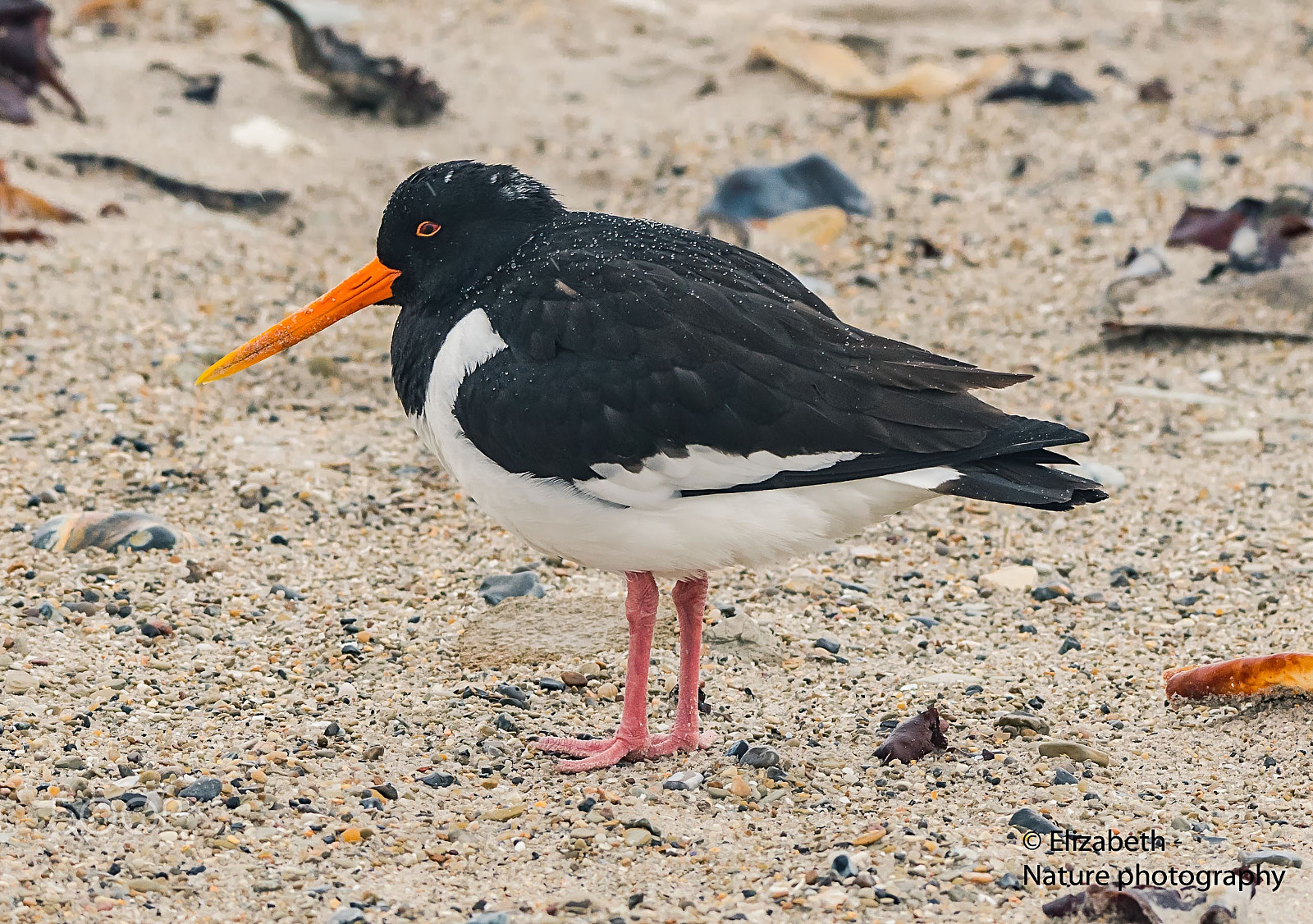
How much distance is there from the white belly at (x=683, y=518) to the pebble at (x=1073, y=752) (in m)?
0.82

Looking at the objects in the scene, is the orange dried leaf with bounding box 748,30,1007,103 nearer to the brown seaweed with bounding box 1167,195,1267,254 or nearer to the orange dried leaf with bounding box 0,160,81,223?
the brown seaweed with bounding box 1167,195,1267,254

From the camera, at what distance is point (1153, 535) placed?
5.69 meters

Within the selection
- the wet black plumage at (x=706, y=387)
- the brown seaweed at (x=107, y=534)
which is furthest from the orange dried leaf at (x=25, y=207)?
the wet black plumage at (x=706, y=387)

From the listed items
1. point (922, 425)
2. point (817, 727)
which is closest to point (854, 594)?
point (817, 727)

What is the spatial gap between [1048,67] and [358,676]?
24.4 feet

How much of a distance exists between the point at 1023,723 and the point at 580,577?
174cm

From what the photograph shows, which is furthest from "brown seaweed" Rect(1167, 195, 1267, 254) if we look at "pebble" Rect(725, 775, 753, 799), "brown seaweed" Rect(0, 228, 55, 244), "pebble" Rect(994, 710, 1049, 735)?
"brown seaweed" Rect(0, 228, 55, 244)

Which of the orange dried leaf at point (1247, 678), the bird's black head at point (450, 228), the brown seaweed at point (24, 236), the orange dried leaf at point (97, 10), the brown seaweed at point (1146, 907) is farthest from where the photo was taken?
the orange dried leaf at point (97, 10)

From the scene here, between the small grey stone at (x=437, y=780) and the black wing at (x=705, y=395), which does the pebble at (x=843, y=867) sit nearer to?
the black wing at (x=705, y=395)

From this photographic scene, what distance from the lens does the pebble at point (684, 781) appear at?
4.11 m

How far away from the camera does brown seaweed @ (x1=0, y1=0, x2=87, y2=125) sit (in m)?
8.55

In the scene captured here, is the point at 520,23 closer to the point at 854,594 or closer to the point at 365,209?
the point at 365,209

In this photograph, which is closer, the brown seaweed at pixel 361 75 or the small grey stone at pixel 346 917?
the small grey stone at pixel 346 917

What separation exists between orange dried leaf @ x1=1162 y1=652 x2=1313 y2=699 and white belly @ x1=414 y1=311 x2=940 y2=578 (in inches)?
44.9
